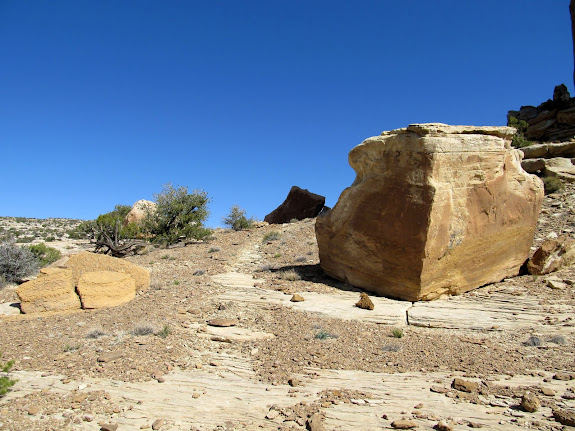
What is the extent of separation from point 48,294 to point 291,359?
251 inches

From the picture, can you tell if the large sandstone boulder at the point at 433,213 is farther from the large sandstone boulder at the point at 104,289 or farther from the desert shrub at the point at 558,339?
the large sandstone boulder at the point at 104,289

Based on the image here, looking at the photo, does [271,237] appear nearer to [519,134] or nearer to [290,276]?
[290,276]

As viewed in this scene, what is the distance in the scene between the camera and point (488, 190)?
10.4m

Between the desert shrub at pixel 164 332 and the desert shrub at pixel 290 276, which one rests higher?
the desert shrub at pixel 290 276

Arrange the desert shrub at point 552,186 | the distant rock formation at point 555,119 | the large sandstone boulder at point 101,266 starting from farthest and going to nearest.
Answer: the distant rock formation at point 555,119 < the desert shrub at point 552,186 < the large sandstone boulder at point 101,266


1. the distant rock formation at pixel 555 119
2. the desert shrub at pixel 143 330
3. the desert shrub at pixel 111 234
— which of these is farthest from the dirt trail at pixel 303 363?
the distant rock formation at pixel 555 119

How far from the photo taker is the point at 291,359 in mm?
6863

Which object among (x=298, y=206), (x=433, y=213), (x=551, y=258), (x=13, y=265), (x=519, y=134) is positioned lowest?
(x=13, y=265)

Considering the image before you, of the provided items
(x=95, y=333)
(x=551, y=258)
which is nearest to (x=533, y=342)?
(x=551, y=258)

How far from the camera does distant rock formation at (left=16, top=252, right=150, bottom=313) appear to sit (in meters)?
9.52

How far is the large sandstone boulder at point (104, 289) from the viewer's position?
32.1 ft

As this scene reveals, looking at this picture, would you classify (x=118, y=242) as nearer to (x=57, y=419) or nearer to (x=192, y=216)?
(x=192, y=216)

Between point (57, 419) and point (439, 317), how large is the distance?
7084 mm

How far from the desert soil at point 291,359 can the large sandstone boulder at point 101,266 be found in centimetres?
44
